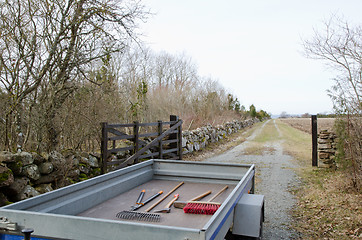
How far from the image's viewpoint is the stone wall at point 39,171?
4.90 meters

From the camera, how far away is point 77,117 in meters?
8.85

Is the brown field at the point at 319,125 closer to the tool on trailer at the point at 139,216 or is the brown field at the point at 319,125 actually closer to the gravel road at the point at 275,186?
the gravel road at the point at 275,186

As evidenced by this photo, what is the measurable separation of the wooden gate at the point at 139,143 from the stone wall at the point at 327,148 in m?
5.40

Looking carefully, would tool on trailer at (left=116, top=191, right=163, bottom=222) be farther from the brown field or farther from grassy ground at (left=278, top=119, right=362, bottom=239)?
the brown field

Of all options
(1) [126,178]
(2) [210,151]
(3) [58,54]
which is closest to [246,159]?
(2) [210,151]

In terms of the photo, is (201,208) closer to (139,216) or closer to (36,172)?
(139,216)

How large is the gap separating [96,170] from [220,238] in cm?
572

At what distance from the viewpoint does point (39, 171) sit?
5711 mm

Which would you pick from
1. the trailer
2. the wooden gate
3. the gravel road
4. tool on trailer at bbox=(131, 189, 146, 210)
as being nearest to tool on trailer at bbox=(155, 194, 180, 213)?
the trailer

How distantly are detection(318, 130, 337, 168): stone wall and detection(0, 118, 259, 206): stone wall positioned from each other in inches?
313

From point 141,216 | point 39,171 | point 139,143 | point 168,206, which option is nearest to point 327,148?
point 139,143

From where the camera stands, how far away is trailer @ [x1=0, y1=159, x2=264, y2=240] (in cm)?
205

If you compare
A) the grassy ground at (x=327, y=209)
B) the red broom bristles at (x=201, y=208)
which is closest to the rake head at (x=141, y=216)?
the red broom bristles at (x=201, y=208)

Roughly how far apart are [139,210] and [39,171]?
3086 millimetres
